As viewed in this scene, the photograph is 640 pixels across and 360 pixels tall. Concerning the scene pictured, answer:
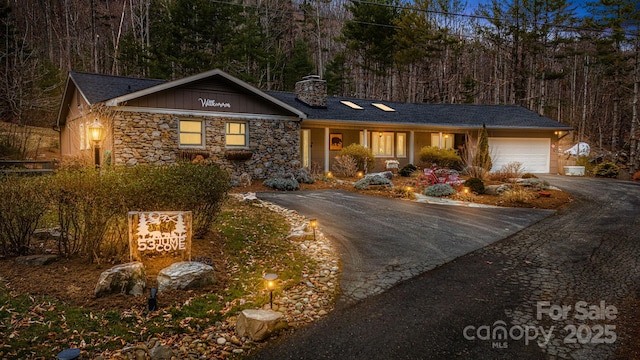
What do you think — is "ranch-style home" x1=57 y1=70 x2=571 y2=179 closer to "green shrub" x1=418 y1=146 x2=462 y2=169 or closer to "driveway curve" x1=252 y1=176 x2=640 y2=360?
"green shrub" x1=418 y1=146 x2=462 y2=169

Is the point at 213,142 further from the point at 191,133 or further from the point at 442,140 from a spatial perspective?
the point at 442,140

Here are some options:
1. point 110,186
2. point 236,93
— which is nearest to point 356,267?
point 110,186

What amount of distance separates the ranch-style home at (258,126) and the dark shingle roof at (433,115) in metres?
0.06

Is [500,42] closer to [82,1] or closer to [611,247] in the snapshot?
[611,247]

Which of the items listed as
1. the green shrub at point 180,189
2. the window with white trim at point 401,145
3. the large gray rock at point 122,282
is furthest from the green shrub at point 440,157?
the large gray rock at point 122,282

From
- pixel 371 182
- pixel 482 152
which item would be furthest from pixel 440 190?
pixel 482 152

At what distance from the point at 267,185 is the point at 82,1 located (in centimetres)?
3196

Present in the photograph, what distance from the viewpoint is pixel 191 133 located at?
45.6 feet

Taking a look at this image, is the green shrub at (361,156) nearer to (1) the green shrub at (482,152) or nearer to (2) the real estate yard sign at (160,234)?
(1) the green shrub at (482,152)

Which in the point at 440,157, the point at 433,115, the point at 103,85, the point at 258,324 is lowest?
the point at 258,324

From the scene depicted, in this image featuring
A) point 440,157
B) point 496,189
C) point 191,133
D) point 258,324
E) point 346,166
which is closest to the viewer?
point 258,324

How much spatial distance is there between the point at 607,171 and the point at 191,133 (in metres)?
19.7

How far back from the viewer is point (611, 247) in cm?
636

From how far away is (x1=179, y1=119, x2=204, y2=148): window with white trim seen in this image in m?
13.8
